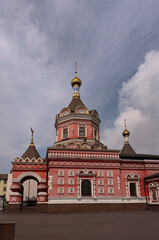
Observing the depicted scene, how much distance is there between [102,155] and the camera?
2303cm

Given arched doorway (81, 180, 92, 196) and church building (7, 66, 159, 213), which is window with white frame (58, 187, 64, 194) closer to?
church building (7, 66, 159, 213)

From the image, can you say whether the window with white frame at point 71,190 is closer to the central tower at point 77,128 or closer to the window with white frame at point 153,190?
the central tower at point 77,128

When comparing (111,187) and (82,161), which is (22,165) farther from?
(111,187)

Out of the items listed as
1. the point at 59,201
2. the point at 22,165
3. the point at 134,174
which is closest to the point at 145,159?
the point at 134,174

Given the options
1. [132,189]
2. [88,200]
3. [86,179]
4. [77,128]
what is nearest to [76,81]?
[77,128]

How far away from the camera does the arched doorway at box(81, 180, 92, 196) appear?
21.4 meters

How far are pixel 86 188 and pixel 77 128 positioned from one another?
773cm

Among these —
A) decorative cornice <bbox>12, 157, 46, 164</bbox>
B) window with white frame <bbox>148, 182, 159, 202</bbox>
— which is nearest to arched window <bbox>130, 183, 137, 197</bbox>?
window with white frame <bbox>148, 182, 159, 202</bbox>

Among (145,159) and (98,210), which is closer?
(98,210)

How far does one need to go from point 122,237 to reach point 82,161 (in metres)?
14.5

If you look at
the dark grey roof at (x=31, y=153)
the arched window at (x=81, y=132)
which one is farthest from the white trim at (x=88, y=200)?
the arched window at (x=81, y=132)

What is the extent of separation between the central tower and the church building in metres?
0.13

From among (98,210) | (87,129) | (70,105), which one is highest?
(70,105)

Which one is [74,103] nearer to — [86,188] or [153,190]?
[86,188]
